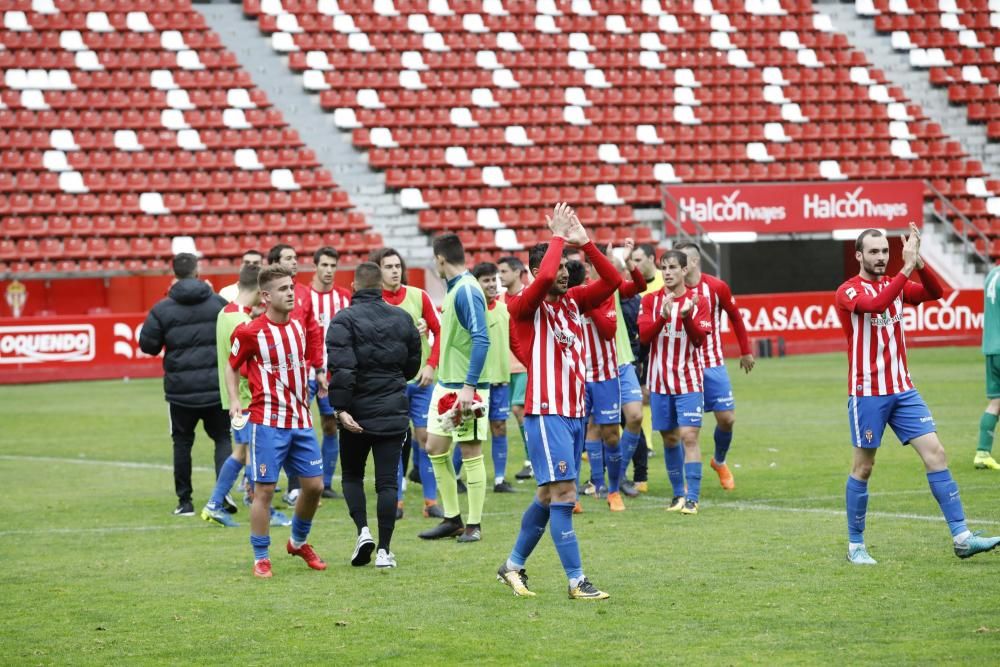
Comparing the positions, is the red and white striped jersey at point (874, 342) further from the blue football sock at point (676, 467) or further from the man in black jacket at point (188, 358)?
the man in black jacket at point (188, 358)

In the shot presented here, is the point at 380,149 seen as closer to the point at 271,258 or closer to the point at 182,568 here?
the point at 271,258

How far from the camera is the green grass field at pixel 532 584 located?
713 cm

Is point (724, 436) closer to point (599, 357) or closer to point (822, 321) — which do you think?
point (599, 357)

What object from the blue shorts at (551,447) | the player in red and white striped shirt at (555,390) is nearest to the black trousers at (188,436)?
the player in red and white striped shirt at (555,390)

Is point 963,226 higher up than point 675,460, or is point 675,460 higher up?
point 963,226

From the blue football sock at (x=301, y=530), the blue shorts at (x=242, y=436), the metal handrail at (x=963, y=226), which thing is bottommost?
the blue football sock at (x=301, y=530)

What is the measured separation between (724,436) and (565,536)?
509 cm

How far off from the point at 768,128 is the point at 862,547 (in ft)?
93.9

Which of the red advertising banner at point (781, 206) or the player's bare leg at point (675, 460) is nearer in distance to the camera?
the player's bare leg at point (675, 460)

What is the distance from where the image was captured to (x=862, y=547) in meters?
9.07

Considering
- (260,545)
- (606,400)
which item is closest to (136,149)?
(606,400)

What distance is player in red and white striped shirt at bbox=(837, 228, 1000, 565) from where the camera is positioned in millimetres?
8977

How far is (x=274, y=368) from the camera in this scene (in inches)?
373

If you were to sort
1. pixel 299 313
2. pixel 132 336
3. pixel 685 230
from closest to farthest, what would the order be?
pixel 299 313 → pixel 132 336 → pixel 685 230
